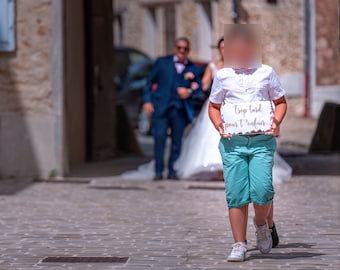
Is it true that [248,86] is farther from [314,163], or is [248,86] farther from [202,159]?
[314,163]

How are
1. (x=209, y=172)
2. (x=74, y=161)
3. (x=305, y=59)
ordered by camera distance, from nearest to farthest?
(x=209, y=172)
(x=74, y=161)
(x=305, y=59)

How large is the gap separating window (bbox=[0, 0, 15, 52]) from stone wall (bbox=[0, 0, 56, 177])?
0.07 meters

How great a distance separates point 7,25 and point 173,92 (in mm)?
2174

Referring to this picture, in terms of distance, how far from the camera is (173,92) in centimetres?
1407

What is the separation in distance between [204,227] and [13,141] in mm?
4922

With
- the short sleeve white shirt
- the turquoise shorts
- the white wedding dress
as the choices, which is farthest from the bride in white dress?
the turquoise shorts

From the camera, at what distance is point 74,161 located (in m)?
15.9

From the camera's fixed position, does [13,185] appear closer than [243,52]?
No

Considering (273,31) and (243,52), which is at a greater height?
(243,52)

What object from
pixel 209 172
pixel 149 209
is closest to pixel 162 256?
pixel 149 209

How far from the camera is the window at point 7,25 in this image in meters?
13.9

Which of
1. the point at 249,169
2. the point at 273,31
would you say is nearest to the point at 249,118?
the point at 249,169

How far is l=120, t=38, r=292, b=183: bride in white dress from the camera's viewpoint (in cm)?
1374

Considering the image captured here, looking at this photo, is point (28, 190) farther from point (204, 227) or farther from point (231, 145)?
point (231, 145)
